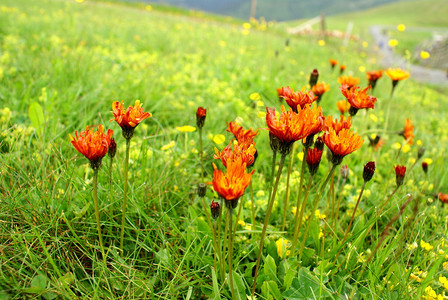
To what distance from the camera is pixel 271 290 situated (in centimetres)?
122

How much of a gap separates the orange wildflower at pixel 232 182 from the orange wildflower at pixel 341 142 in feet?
1.14

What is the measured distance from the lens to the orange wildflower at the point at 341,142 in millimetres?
1075

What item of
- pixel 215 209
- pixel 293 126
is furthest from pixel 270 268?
pixel 293 126

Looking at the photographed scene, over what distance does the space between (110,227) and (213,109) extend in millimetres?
1797

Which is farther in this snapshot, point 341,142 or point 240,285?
point 240,285

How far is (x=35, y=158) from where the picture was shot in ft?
5.43

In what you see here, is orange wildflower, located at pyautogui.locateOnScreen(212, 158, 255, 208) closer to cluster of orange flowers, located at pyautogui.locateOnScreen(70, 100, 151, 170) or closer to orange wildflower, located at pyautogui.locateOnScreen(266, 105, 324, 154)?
orange wildflower, located at pyautogui.locateOnScreen(266, 105, 324, 154)

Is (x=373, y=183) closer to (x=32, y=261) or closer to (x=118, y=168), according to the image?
(x=118, y=168)

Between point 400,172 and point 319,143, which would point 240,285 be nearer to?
point 319,143

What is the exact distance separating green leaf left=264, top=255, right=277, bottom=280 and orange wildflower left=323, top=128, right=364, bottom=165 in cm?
49

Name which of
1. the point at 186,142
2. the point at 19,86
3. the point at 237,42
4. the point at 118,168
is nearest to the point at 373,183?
the point at 186,142

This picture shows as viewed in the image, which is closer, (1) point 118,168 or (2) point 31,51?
(1) point 118,168

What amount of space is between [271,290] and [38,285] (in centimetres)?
82

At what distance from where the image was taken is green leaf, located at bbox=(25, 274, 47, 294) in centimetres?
108
